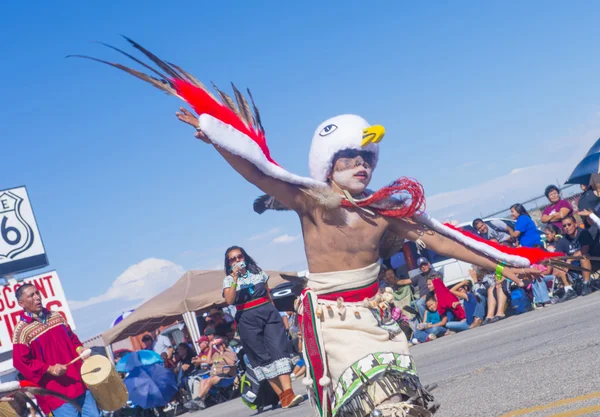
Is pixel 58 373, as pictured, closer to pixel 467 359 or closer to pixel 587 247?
pixel 467 359

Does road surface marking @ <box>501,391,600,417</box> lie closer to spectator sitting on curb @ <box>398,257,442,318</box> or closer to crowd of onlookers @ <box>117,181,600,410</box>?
crowd of onlookers @ <box>117,181,600,410</box>

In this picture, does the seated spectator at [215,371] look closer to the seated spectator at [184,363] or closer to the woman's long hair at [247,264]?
the seated spectator at [184,363]

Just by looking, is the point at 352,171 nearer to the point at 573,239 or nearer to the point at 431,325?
the point at 573,239

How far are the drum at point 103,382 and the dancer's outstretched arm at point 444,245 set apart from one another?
354 centimetres

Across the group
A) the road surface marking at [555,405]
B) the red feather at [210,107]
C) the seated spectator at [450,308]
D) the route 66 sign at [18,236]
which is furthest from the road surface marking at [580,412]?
the route 66 sign at [18,236]

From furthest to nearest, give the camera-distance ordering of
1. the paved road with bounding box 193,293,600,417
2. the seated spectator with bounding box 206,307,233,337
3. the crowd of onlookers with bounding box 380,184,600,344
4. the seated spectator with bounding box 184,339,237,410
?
the seated spectator with bounding box 206,307,233,337 < the seated spectator with bounding box 184,339,237,410 < the crowd of onlookers with bounding box 380,184,600,344 < the paved road with bounding box 193,293,600,417

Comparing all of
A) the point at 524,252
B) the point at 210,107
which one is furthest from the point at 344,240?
the point at 524,252

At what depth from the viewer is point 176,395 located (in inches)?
564

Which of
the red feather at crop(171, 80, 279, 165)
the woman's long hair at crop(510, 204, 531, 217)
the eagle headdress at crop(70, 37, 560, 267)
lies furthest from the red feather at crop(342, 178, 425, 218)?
the woman's long hair at crop(510, 204, 531, 217)

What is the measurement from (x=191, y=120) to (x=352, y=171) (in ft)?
2.91

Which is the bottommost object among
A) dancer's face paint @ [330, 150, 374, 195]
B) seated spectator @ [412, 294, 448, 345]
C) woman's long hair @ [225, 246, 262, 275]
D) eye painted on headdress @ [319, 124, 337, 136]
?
seated spectator @ [412, 294, 448, 345]

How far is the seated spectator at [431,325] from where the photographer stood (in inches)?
547

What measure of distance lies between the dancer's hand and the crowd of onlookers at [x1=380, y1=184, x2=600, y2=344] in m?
8.70

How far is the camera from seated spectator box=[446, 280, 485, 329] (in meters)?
13.9
